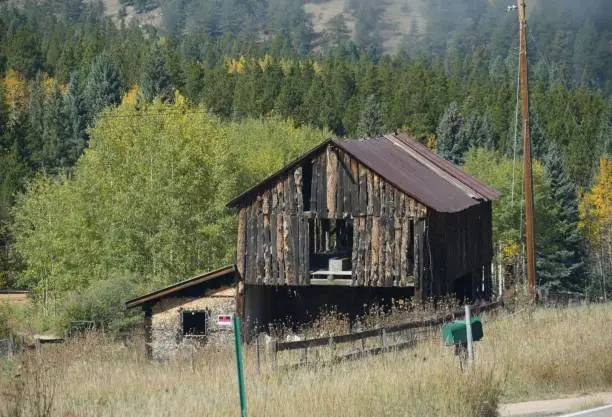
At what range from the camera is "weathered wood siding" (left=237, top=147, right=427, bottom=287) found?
116ft

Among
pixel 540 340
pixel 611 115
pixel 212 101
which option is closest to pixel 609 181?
pixel 611 115

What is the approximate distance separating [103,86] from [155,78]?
4.43 metres

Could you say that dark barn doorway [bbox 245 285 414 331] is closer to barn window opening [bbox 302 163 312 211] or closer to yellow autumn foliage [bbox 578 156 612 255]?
barn window opening [bbox 302 163 312 211]

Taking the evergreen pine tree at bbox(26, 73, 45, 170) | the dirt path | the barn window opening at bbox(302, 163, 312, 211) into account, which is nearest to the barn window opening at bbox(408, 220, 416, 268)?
the barn window opening at bbox(302, 163, 312, 211)

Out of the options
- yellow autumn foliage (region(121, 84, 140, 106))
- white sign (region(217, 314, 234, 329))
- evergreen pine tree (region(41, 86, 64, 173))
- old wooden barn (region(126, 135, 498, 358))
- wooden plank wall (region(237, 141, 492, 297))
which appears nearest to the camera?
white sign (region(217, 314, 234, 329))

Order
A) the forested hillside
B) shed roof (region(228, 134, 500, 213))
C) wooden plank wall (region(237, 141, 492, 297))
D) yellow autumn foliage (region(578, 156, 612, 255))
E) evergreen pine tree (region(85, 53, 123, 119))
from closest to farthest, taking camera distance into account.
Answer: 1. shed roof (region(228, 134, 500, 213))
2. wooden plank wall (region(237, 141, 492, 297))
3. the forested hillside
4. yellow autumn foliage (region(578, 156, 612, 255))
5. evergreen pine tree (region(85, 53, 123, 119))

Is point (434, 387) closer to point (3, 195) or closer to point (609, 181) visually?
point (3, 195)

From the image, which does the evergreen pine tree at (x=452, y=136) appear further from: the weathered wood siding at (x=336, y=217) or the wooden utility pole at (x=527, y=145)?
the wooden utility pole at (x=527, y=145)

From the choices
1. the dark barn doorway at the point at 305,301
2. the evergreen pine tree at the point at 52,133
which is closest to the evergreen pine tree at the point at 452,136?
the evergreen pine tree at the point at 52,133

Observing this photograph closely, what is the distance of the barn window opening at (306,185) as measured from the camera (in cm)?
3656

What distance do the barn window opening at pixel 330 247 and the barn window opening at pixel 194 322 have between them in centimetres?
373

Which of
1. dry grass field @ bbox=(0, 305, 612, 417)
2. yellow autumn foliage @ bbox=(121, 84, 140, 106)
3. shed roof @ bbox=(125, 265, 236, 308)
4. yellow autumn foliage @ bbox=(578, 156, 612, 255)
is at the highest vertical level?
yellow autumn foliage @ bbox=(121, 84, 140, 106)

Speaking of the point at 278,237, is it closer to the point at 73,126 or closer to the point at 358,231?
the point at 358,231

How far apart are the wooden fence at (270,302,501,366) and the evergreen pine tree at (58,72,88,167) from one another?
74.0 metres
